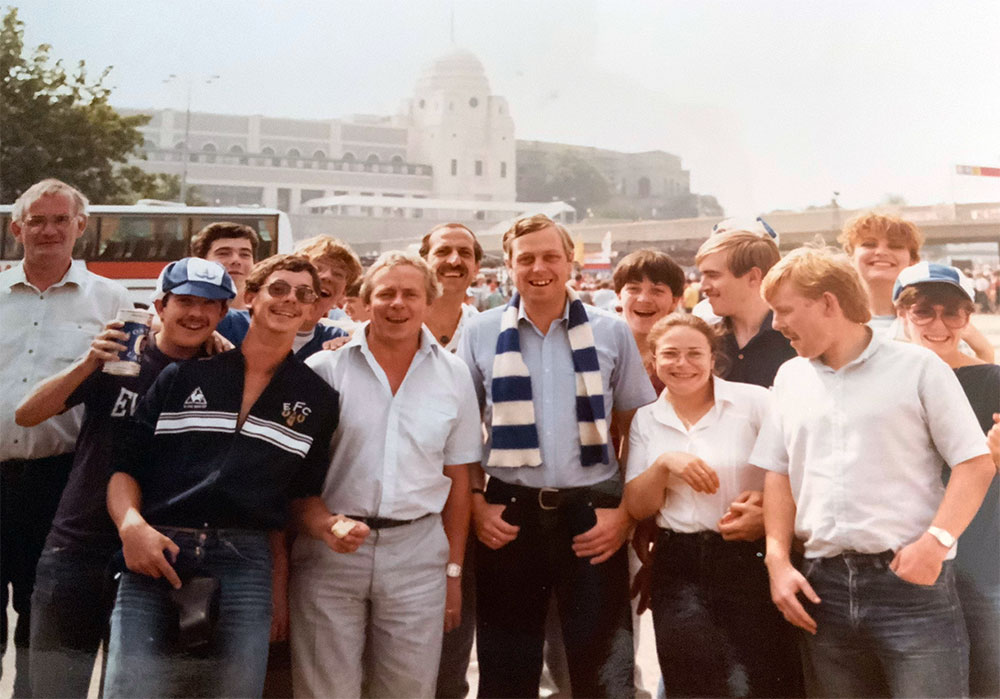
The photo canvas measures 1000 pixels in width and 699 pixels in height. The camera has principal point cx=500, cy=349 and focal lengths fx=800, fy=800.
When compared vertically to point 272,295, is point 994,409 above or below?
below

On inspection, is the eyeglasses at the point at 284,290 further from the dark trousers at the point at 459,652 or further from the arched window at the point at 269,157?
the arched window at the point at 269,157

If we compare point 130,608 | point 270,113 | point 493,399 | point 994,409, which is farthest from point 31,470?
point 994,409

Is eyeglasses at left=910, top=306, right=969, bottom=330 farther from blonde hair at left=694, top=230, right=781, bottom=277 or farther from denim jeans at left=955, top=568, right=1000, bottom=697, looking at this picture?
denim jeans at left=955, top=568, right=1000, bottom=697

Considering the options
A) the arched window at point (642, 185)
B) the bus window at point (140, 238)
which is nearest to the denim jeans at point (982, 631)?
the bus window at point (140, 238)

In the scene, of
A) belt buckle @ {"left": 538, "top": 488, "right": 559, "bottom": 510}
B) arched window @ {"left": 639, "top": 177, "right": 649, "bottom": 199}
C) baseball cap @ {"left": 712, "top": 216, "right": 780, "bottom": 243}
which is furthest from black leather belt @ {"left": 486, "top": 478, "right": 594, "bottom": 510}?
arched window @ {"left": 639, "top": 177, "right": 649, "bottom": 199}

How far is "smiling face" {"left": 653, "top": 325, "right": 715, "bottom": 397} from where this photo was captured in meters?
2.43

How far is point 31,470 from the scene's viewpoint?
2.66m

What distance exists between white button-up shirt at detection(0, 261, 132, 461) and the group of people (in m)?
0.01

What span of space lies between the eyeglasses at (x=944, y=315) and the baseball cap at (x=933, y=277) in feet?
0.24

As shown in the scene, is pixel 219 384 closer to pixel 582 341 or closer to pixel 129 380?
pixel 129 380

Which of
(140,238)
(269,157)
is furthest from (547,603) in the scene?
(269,157)

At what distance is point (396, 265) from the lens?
2457mm

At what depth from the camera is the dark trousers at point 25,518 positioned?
2652mm

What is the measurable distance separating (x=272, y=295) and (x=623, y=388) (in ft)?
3.86
